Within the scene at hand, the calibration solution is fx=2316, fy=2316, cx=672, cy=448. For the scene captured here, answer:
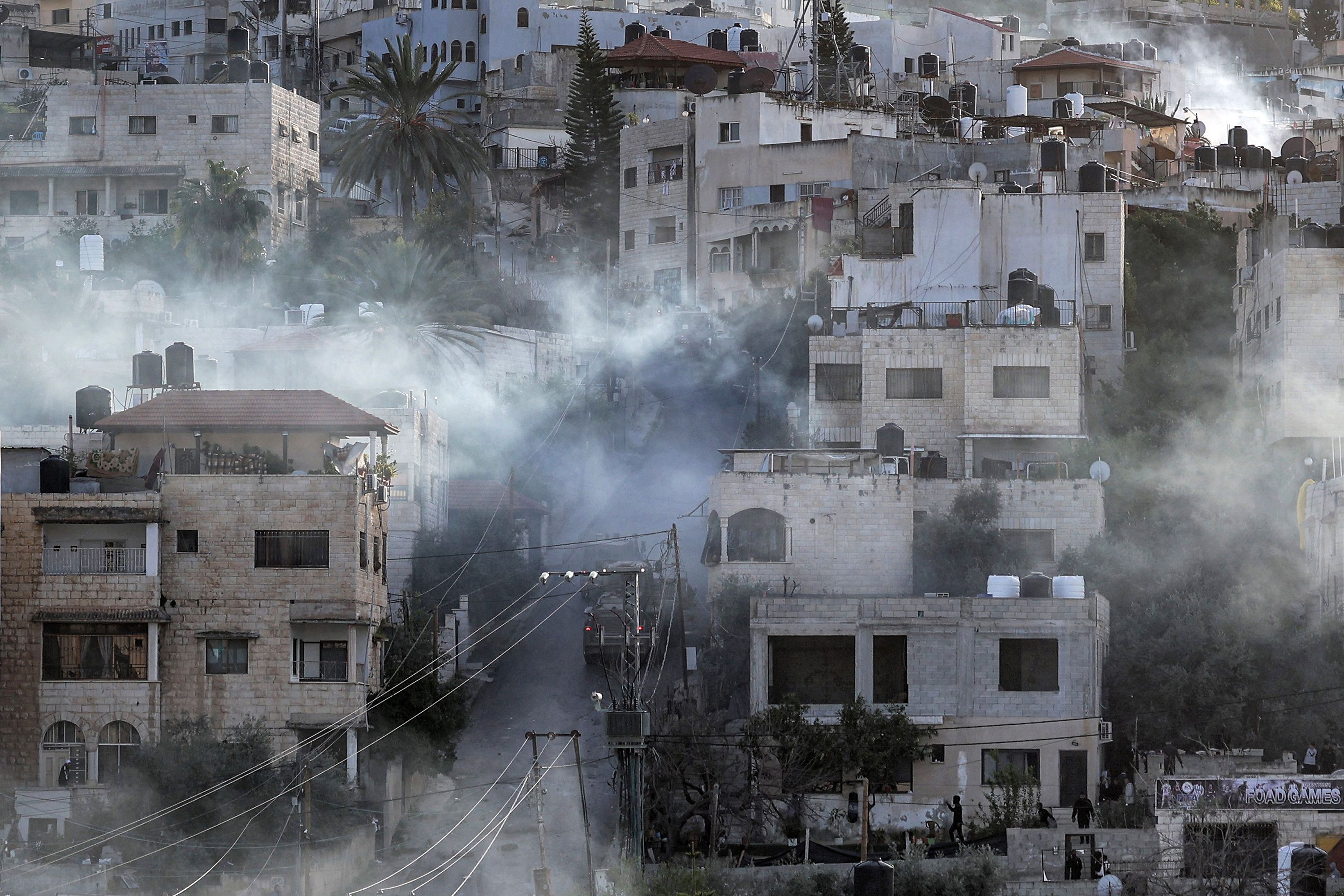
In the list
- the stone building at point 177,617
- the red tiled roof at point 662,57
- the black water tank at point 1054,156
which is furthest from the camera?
the red tiled roof at point 662,57

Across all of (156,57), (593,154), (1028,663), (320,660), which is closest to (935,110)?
(593,154)

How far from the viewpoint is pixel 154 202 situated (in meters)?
73.5

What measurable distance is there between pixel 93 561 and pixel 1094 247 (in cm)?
2709

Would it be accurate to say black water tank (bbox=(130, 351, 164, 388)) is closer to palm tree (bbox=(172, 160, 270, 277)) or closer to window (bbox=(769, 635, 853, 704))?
window (bbox=(769, 635, 853, 704))

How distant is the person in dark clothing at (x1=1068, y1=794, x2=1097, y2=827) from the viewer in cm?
4047

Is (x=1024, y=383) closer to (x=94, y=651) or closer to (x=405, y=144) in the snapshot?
(x=94, y=651)

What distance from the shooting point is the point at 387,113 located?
70.2 meters

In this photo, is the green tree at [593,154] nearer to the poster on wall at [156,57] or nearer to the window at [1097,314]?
the poster on wall at [156,57]

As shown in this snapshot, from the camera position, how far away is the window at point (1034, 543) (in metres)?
49.4

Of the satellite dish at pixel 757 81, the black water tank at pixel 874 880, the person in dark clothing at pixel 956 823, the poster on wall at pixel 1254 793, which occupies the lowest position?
the person in dark clothing at pixel 956 823

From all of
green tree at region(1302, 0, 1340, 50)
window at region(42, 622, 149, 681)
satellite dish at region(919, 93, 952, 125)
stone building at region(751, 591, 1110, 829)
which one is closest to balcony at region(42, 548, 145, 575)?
window at region(42, 622, 149, 681)

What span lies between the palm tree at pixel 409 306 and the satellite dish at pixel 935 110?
51.9ft

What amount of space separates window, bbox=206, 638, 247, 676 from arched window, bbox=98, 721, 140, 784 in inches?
69.3

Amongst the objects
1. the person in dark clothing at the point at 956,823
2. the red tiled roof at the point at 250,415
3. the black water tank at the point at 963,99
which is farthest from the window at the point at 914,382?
the black water tank at the point at 963,99
